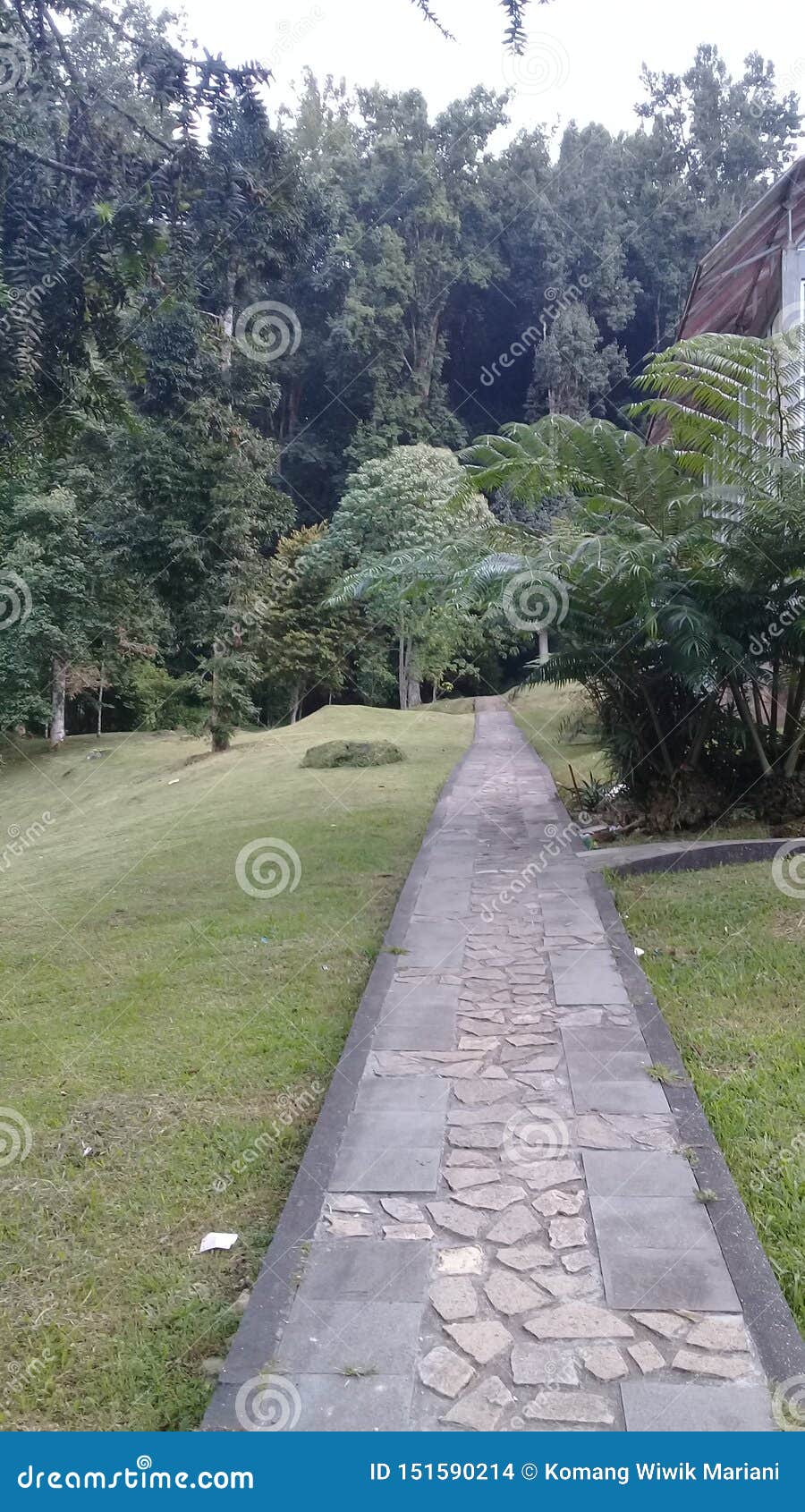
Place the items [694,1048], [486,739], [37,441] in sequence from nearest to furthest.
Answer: [694,1048], [37,441], [486,739]

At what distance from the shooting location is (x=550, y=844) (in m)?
8.59

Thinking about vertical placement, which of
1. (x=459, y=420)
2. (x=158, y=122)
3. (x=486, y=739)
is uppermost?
(x=459, y=420)

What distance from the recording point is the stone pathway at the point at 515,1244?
7.68ft

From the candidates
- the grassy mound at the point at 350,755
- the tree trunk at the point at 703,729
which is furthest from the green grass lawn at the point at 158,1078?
the grassy mound at the point at 350,755

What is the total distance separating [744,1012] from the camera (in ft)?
15.2

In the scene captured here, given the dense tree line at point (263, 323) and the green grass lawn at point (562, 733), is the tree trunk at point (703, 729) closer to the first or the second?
the green grass lawn at point (562, 733)

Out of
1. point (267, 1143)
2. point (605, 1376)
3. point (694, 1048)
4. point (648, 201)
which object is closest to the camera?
point (605, 1376)

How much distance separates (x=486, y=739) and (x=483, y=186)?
83.5 ft
